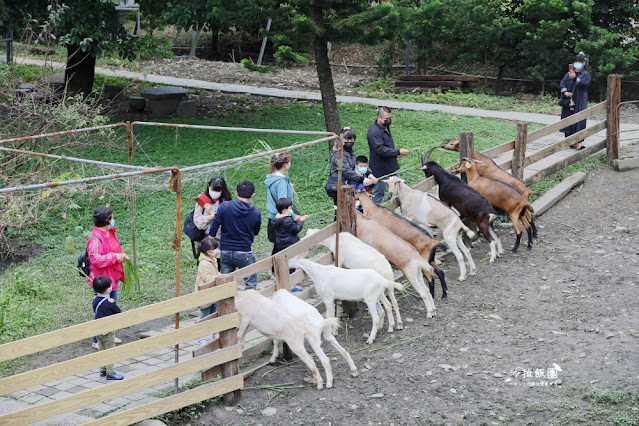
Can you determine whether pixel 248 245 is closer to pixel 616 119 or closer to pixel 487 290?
pixel 487 290

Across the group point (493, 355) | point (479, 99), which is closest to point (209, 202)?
point (493, 355)

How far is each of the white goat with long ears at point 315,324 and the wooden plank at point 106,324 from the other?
2.09 ft

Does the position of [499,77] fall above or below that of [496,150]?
above

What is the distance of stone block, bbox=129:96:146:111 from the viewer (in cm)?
1862

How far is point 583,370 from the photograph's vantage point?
7156 mm

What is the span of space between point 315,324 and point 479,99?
15.4 meters

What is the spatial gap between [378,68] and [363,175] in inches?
650

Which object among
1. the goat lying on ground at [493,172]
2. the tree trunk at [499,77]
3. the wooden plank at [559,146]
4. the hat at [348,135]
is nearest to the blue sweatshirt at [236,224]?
the hat at [348,135]

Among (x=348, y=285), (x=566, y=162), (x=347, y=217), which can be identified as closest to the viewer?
(x=348, y=285)

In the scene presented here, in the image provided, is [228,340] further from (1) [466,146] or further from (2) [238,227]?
(1) [466,146]

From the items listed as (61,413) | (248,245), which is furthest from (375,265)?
(61,413)

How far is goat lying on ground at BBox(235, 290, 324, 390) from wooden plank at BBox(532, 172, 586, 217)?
578 centimetres

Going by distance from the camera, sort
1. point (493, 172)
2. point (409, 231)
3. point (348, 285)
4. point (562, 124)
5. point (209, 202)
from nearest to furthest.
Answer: point (348, 285), point (209, 202), point (409, 231), point (493, 172), point (562, 124)

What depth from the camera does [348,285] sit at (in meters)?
7.95
